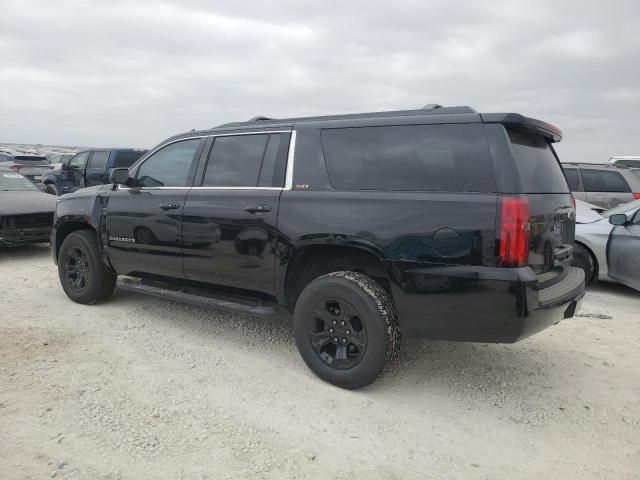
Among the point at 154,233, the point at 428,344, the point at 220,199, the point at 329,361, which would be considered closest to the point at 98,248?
the point at 154,233

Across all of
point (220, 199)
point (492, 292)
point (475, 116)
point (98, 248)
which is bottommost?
point (98, 248)

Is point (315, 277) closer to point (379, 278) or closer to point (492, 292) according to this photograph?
point (379, 278)

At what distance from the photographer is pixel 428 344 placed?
455cm

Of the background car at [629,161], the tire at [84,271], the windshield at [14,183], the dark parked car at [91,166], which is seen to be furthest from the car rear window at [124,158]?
the background car at [629,161]

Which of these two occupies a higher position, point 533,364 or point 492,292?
point 492,292

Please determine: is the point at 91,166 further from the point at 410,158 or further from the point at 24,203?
the point at 410,158

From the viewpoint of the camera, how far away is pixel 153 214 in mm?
4660

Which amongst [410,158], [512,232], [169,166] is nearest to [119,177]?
[169,166]

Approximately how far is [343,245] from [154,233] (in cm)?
198

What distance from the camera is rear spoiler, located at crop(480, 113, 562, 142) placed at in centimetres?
322

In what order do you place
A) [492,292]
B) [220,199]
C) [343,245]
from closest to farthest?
1. [492,292]
2. [343,245]
3. [220,199]

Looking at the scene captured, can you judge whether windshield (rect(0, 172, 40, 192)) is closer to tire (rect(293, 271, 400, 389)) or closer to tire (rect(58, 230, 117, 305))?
tire (rect(58, 230, 117, 305))

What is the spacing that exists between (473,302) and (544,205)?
83 centimetres

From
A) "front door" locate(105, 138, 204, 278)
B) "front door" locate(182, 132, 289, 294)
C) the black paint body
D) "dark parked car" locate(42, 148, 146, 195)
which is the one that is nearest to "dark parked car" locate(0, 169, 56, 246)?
"front door" locate(105, 138, 204, 278)
